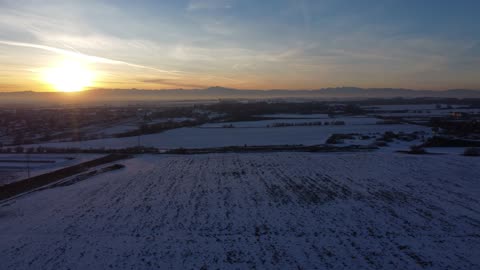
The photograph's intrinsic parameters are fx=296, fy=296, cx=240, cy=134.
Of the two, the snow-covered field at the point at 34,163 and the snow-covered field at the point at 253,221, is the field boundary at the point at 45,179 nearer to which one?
the snow-covered field at the point at 34,163

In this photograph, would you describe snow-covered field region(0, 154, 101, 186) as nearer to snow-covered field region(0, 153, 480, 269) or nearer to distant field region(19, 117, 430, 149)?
distant field region(19, 117, 430, 149)

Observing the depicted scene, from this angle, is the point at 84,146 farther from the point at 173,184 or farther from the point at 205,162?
the point at 173,184

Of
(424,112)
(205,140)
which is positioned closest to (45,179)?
(205,140)

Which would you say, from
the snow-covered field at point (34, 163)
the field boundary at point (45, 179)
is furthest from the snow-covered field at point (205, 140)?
the field boundary at point (45, 179)

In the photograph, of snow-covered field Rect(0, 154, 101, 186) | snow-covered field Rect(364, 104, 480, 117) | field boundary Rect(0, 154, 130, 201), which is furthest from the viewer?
snow-covered field Rect(364, 104, 480, 117)

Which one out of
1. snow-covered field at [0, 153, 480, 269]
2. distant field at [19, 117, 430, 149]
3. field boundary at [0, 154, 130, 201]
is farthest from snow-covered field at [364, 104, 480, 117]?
field boundary at [0, 154, 130, 201]

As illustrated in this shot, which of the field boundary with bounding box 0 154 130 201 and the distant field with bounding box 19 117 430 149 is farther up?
the distant field with bounding box 19 117 430 149
